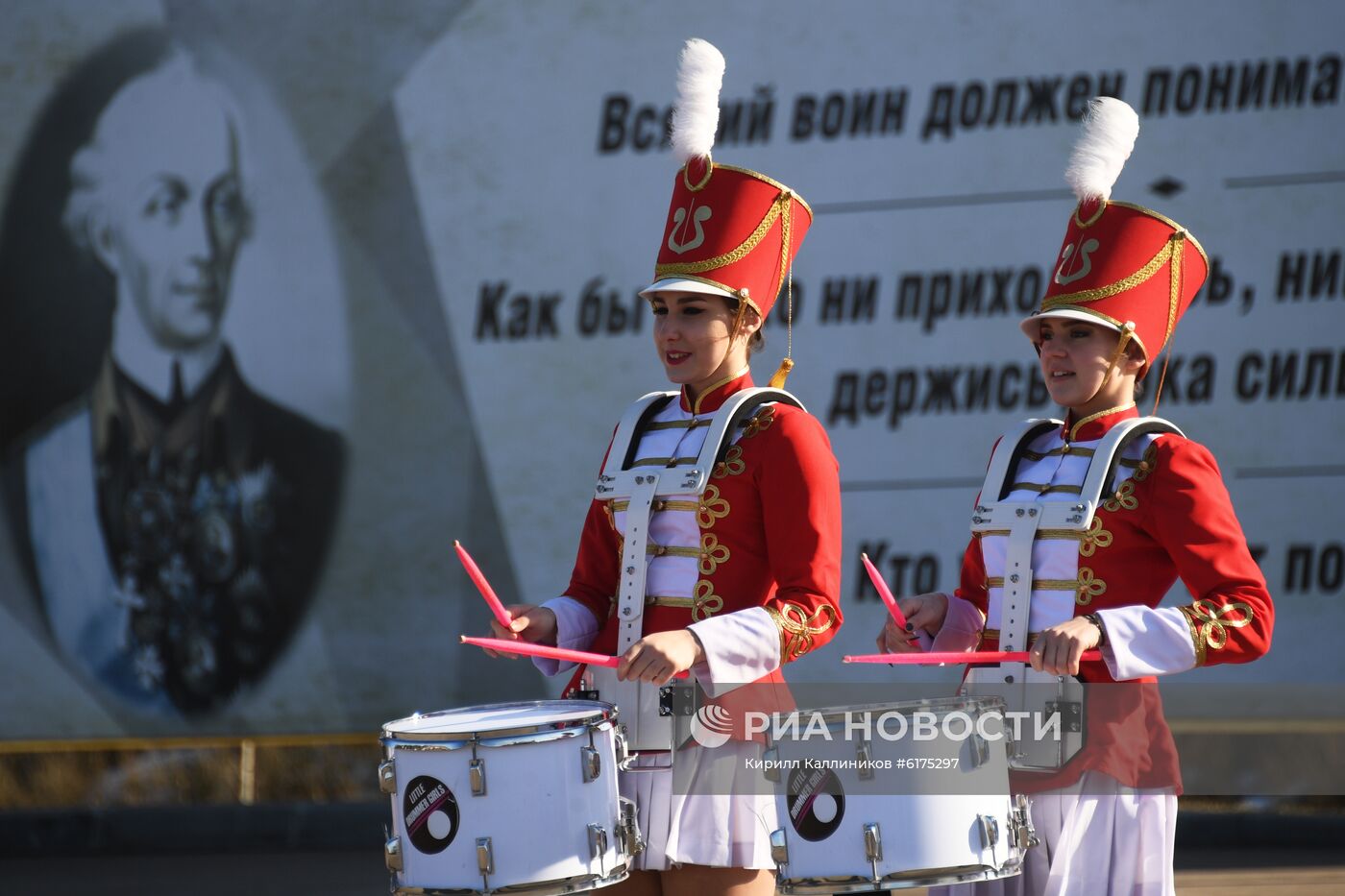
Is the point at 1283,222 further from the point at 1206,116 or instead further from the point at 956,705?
the point at 956,705

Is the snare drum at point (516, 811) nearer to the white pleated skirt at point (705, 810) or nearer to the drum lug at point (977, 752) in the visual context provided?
the white pleated skirt at point (705, 810)

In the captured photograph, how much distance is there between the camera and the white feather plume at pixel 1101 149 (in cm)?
304

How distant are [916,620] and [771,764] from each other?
51cm

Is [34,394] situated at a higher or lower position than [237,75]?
lower

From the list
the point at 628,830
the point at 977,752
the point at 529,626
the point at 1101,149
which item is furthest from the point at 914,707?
the point at 1101,149

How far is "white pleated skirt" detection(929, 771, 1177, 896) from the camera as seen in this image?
2758mm

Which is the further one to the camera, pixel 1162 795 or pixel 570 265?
pixel 570 265

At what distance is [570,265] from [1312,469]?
2944 mm

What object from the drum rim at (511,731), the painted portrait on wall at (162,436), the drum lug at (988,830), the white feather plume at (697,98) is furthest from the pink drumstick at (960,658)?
the painted portrait on wall at (162,436)

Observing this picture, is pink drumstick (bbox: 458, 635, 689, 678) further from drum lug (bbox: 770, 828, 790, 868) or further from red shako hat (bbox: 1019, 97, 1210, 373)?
red shako hat (bbox: 1019, 97, 1210, 373)

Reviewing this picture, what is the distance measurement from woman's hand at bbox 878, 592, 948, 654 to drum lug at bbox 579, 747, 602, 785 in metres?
0.62

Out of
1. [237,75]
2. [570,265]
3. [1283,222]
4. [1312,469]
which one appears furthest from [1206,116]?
[237,75]

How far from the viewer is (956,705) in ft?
8.71

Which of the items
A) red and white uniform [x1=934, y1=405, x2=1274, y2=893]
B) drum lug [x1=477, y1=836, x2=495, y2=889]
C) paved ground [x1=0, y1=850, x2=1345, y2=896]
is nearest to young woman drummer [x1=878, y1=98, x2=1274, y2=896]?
red and white uniform [x1=934, y1=405, x2=1274, y2=893]
